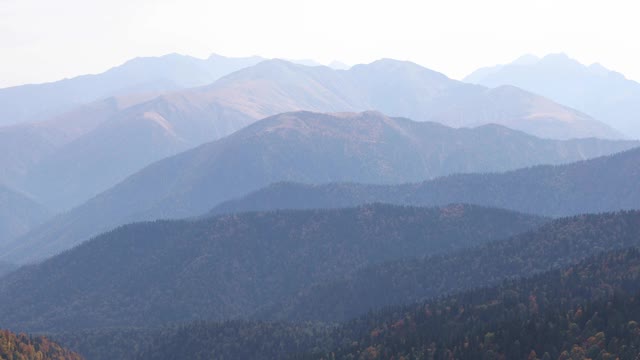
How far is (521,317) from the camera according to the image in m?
198

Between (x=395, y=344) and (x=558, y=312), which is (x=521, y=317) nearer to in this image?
(x=558, y=312)

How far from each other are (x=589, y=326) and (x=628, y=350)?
19177 mm

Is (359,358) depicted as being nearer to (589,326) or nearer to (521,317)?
(521,317)

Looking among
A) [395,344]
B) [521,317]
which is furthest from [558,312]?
[395,344]

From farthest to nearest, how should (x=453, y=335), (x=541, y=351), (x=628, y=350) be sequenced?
1. (x=453, y=335)
2. (x=541, y=351)
3. (x=628, y=350)

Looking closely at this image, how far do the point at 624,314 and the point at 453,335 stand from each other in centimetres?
3964

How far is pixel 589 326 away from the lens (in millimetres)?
172250

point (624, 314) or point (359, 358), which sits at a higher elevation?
point (624, 314)

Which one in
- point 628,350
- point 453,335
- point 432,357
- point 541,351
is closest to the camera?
point 628,350

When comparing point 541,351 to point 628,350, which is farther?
point 541,351

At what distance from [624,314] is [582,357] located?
18978 millimetres

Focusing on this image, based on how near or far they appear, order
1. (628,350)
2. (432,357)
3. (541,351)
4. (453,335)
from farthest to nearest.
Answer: (453,335)
(432,357)
(541,351)
(628,350)

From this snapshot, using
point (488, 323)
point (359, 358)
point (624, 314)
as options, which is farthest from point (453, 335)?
point (624, 314)

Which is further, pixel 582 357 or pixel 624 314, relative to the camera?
pixel 624 314
